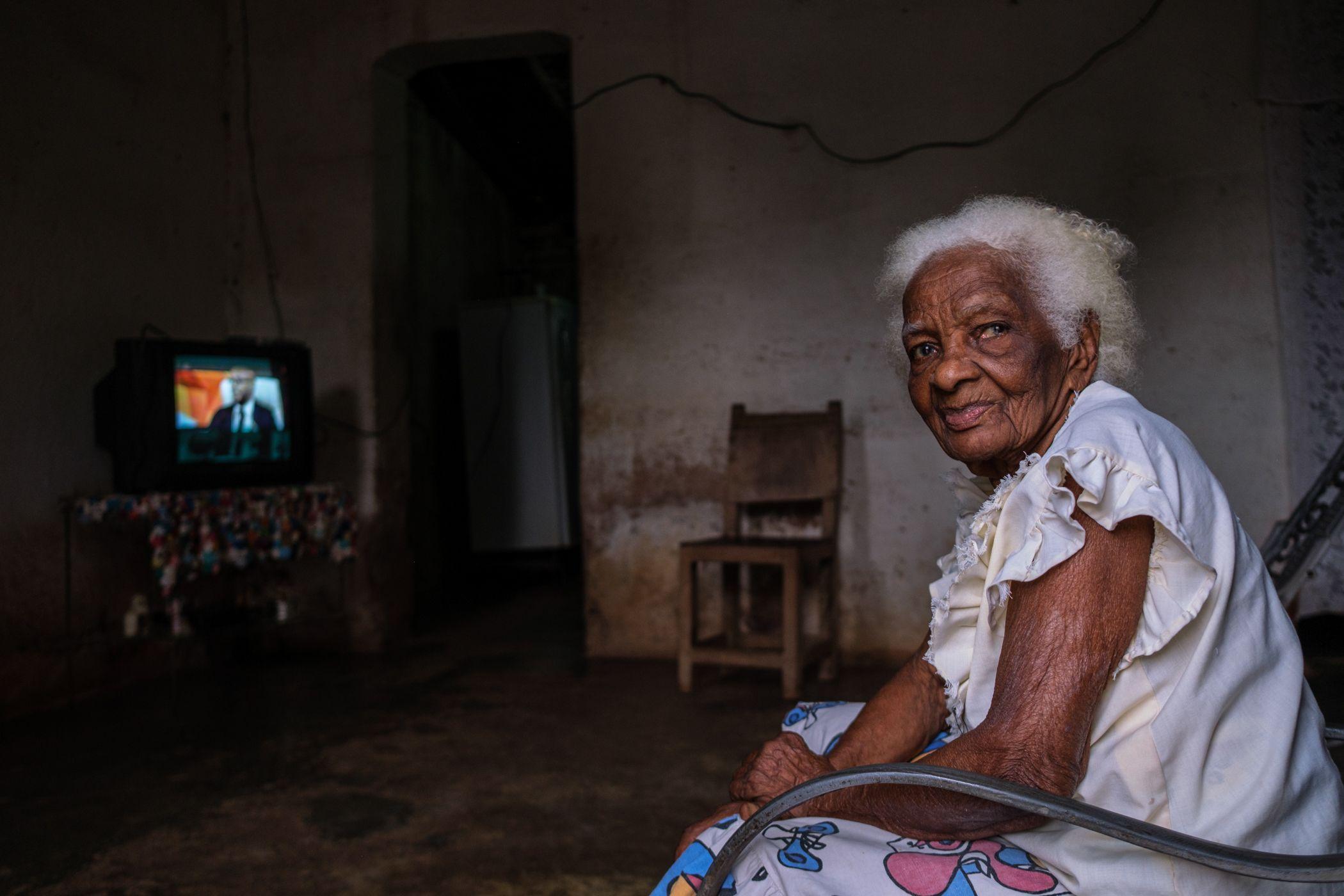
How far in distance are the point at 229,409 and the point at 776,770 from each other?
3.29 meters

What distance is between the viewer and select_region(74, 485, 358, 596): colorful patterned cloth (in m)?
3.35

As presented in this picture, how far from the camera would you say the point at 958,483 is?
1.37 metres

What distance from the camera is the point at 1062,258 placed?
3.76 ft

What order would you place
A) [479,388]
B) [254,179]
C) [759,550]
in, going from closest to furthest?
[759,550] → [254,179] → [479,388]

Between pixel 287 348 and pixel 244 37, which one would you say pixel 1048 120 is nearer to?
pixel 287 348

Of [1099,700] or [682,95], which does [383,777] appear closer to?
[1099,700]

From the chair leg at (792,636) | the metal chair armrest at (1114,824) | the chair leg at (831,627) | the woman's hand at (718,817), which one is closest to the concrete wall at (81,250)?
the chair leg at (792,636)

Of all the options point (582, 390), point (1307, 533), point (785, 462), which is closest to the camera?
point (1307, 533)

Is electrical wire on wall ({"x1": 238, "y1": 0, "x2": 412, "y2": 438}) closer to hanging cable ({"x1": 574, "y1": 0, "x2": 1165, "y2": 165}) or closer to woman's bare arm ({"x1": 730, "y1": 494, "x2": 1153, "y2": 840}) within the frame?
hanging cable ({"x1": 574, "y1": 0, "x2": 1165, "y2": 165})

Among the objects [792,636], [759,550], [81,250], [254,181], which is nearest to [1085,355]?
[759,550]

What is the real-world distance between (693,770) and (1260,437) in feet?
9.05

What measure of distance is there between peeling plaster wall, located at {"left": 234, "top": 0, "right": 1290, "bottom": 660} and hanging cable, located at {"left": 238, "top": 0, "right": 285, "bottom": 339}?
7 cm

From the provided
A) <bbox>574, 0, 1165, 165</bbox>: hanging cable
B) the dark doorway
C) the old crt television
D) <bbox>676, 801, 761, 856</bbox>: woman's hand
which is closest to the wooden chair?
<bbox>574, 0, 1165, 165</bbox>: hanging cable

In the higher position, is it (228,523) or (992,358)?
(992,358)
